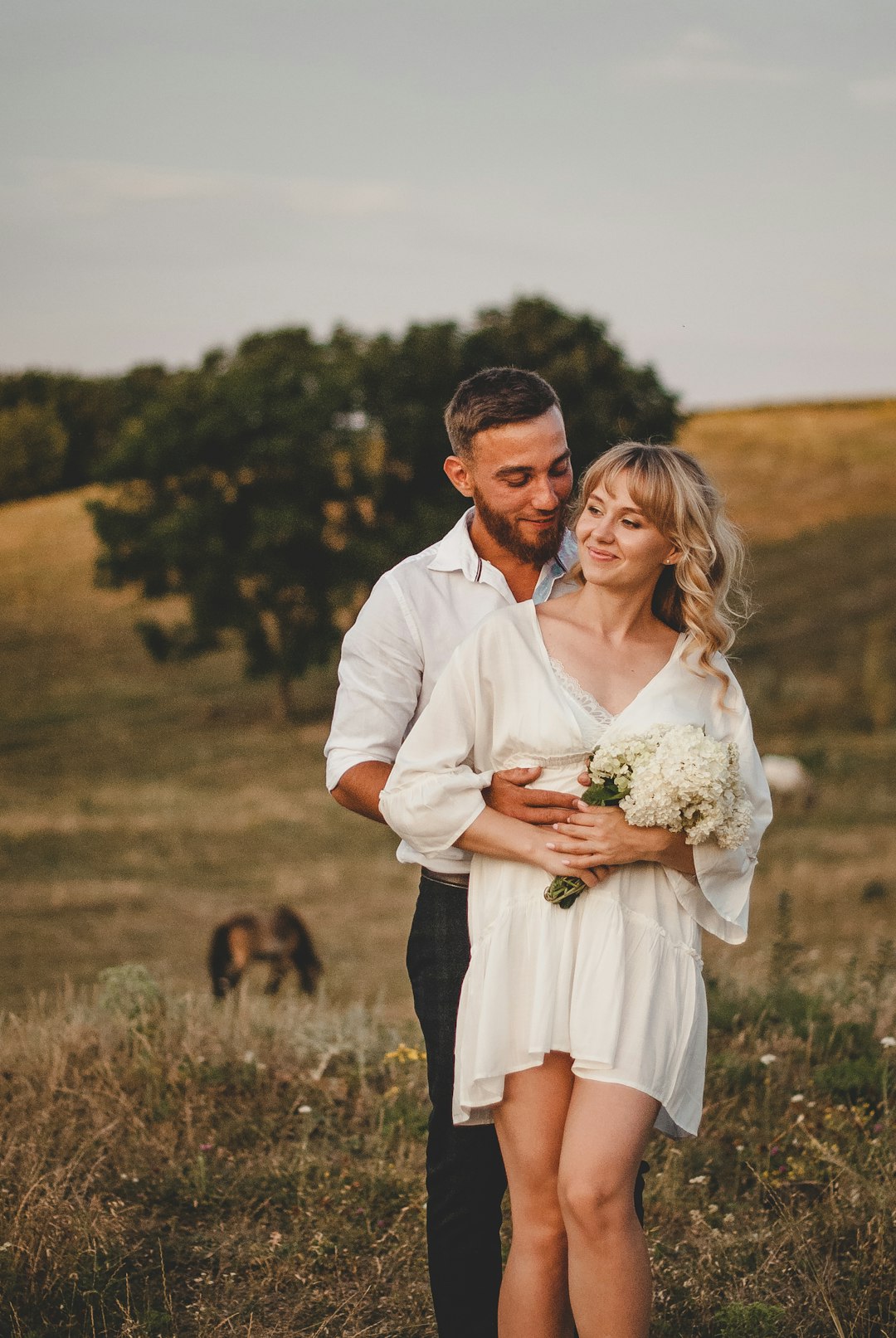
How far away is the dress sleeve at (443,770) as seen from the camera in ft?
10.3

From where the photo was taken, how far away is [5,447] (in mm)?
48312

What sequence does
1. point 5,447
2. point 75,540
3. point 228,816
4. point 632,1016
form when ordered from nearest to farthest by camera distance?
point 632,1016
point 228,816
point 75,540
point 5,447

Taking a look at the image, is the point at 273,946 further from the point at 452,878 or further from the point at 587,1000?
the point at 587,1000

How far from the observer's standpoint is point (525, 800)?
3113 mm

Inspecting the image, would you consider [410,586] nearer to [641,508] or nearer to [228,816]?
[641,508]

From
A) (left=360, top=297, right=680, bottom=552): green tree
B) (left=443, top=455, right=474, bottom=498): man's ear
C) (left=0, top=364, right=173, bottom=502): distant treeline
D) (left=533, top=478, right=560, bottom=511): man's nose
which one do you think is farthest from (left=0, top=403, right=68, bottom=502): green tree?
(left=533, top=478, right=560, bottom=511): man's nose

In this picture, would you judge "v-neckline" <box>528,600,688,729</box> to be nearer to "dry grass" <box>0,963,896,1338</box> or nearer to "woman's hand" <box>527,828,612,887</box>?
"woman's hand" <box>527,828,612,887</box>

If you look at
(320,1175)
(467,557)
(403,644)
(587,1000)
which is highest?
(467,557)

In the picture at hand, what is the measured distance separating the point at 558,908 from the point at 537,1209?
0.67m

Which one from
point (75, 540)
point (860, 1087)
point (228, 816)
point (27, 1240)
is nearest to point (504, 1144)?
point (27, 1240)

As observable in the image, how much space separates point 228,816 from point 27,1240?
20171mm

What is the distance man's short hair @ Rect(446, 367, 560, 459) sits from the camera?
3.57m

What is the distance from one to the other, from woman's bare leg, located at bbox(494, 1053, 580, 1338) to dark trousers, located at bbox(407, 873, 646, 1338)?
395 millimetres

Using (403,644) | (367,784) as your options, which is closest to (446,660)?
(403,644)
